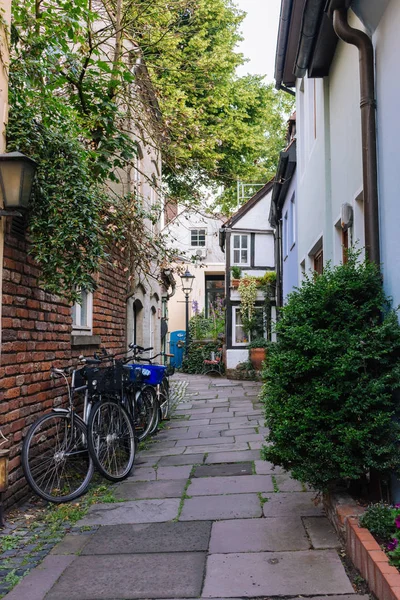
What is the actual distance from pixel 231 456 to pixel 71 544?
280cm

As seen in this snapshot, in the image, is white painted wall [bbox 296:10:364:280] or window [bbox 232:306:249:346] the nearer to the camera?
white painted wall [bbox 296:10:364:280]

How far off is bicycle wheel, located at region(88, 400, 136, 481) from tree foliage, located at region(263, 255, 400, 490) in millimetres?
1829

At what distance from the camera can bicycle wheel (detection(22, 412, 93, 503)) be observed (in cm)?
454

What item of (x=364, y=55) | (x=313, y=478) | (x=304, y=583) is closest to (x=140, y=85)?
(x=364, y=55)

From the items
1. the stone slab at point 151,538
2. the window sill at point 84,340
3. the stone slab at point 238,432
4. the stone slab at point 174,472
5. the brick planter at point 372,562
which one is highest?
the window sill at point 84,340

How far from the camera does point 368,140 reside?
170 inches

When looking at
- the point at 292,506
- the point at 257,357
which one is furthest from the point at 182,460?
the point at 257,357

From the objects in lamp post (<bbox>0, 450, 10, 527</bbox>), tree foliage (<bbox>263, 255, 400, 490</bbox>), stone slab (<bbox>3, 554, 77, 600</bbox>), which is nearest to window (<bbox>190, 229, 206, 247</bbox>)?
tree foliage (<bbox>263, 255, 400, 490</bbox>)

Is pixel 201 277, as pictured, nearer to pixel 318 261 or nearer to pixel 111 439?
pixel 318 261

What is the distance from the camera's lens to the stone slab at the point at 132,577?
9.89 feet

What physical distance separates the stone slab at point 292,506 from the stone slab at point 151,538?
21.5 inches

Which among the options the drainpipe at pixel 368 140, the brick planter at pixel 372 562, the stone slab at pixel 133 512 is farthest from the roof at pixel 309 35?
the stone slab at pixel 133 512

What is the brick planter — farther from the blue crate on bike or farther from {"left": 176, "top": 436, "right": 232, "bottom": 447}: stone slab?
the blue crate on bike

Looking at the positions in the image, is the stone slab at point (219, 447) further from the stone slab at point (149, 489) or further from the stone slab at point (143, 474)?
the stone slab at point (149, 489)
